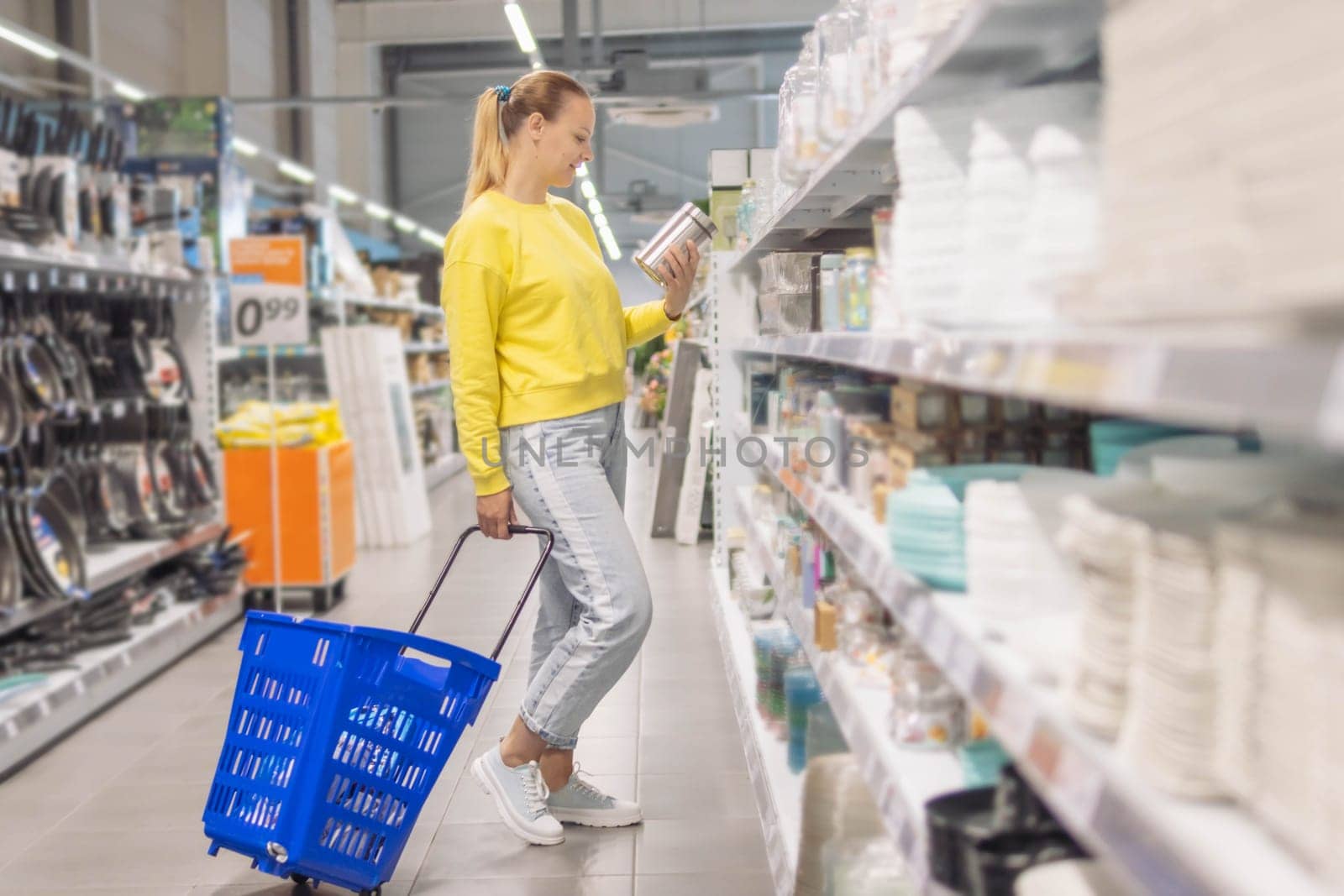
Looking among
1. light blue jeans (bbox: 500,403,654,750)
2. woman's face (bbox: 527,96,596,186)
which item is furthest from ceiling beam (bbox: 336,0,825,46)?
light blue jeans (bbox: 500,403,654,750)

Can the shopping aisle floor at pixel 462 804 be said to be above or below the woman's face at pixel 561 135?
below

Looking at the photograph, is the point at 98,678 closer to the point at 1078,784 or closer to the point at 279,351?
the point at 1078,784

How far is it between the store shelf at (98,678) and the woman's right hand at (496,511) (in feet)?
5.79

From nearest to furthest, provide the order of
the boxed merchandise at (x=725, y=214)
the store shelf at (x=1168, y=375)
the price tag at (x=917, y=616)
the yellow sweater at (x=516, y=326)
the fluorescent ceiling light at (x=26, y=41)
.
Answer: the store shelf at (x=1168, y=375), the price tag at (x=917, y=616), the yellow sweater at (x=516, y=326), the boxed merchandise at (x=725, y=214), the fluorescent ceiling light at (x=26, y=41)

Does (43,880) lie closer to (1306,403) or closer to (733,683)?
(733,683)

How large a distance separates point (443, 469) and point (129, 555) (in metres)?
7.72

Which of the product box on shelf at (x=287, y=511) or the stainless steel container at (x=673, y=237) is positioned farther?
the product box on shelf at (x=287, y=511)

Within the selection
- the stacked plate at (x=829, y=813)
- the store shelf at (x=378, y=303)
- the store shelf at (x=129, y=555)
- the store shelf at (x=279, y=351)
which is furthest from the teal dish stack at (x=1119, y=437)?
the store shelf at (x=378, y=303)

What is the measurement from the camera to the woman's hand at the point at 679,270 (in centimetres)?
350

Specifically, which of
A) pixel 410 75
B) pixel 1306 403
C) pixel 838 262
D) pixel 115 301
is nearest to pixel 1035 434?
pixel 838 262

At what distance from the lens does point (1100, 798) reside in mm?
1037

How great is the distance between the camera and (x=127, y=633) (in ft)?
16.0

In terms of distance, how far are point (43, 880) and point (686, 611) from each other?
11.3 feet

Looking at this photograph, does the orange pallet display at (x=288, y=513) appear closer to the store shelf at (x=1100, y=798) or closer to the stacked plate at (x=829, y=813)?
the stacked plate at (x=829, y=813)
